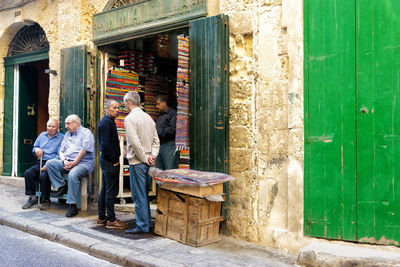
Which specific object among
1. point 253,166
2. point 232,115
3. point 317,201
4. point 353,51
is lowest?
point 317,201

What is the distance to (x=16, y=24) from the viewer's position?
9273mm

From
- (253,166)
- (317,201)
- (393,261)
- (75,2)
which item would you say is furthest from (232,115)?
(75,2)

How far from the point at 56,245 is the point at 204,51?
317 centimetres

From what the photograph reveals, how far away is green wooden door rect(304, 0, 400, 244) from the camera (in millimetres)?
4094

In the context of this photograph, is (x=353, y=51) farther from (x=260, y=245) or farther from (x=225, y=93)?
(x=260, y=245)

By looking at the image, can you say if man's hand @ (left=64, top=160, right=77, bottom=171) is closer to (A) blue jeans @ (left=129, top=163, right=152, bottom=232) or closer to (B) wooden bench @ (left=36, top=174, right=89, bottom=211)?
(B) wooden bench @ (left=36, top=174, right=89, bottom=211)

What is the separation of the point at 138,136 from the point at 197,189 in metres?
1.18

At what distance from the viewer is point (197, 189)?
184 inches

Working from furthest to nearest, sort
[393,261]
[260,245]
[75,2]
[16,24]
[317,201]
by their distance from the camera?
[16,24]
[75,2]
[260,245]
[317,201]
[393,261]

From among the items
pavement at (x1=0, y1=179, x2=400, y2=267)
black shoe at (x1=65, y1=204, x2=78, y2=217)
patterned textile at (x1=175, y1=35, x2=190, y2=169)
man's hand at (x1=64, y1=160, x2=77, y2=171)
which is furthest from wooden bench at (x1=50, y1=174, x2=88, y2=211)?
patterned textile at (x1=175, y1=35, x2=190, y2=169)

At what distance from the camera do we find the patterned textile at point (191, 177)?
15.3 ft

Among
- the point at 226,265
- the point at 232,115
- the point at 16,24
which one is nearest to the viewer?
the point at 226,265

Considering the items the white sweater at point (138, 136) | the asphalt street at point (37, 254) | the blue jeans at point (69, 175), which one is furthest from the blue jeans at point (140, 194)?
the blue jeans at point (69, 175)

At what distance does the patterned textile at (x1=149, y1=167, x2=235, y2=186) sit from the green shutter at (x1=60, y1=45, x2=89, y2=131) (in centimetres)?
271
